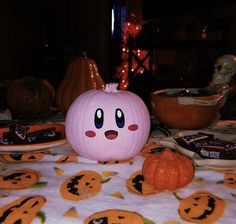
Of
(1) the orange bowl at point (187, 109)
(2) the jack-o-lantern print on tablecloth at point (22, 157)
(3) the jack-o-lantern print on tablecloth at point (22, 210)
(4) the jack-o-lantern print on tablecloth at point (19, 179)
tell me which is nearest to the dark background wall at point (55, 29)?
(1) the orange bowl at point (187, 109)

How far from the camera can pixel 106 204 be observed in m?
0.43

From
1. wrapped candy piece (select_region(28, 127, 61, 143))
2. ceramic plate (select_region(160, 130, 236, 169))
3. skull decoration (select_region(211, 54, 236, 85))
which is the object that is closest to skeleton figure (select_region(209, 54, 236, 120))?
skull decoration (select_region(211, 54, 236, 85))

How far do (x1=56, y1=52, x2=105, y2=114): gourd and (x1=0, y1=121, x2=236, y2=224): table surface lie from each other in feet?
1.20

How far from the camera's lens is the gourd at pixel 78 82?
37.2 inches

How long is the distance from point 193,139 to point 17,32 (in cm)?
505

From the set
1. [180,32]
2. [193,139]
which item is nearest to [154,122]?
[193,139]

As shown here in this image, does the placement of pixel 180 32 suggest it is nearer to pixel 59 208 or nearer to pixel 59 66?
pixel 59 66

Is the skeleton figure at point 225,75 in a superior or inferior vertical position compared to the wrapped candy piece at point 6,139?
superior

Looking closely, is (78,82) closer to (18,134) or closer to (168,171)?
(18,134)

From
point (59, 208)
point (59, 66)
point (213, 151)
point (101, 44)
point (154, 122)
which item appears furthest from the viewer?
point (101, 44)

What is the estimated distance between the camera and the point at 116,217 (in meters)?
0.39

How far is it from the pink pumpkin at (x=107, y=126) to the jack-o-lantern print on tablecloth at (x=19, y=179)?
11 centimetres

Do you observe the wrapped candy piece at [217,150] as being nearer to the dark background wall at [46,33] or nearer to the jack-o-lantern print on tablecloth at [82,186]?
the jack-o-lantern print on tablecloth at [82,186]

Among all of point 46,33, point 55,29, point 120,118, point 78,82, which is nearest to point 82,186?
point 120,118
